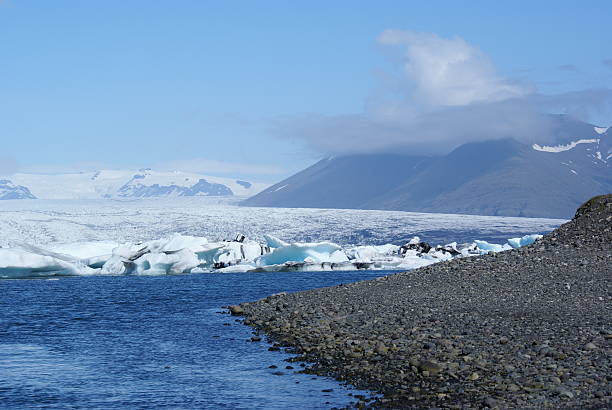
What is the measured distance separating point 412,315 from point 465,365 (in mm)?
5455

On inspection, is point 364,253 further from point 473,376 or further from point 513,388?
point 513,388

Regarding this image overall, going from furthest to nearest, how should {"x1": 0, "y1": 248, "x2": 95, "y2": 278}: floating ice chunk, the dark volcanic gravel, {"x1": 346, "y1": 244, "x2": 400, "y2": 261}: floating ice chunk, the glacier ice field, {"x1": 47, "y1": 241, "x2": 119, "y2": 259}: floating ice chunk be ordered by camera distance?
{"x1": 346, "y1": 244, "x2": 400, "y2": 261}: floating ice chunk
{"x1": 47, "y1": 241, "x2": 119, "y2": 259}: floating ice chunk
the glacier ice field
{"x1": 0, "y1": 248, "x2": 95, "y2": 278}: floating ice chunk
the dark volcanic gravel

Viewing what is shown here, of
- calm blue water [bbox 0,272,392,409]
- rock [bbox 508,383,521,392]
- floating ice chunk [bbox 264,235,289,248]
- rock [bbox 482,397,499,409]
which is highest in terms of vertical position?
floating ice chunk [bbox 264,235,289,248]

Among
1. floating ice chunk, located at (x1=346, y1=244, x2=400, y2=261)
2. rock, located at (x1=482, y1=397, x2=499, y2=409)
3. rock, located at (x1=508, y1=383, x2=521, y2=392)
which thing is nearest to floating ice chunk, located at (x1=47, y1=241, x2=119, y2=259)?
floating ice chunk, located at (x1=346, y1=244, x2=400, y2=261)

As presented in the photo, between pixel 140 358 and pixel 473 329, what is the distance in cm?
695

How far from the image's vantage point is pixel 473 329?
51.9ft

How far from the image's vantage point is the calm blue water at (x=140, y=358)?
1252cm

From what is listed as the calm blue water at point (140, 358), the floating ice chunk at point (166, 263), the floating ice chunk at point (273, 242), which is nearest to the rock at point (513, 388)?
the calm blue water at point (140, 358)

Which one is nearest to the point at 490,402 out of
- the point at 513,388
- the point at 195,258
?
the point at 513,388

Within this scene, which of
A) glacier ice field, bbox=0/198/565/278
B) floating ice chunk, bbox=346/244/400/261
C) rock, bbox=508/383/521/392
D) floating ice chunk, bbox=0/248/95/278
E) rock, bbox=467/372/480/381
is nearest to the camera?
rock, bbox=508/383/521/392

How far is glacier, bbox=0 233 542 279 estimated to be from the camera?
44.8 m

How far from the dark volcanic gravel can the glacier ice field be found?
72.1 feet

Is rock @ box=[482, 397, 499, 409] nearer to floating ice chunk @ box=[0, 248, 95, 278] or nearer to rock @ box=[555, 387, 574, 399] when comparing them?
rock @ box=[555, 387, 574, 399]

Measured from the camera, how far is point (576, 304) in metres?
17.9
